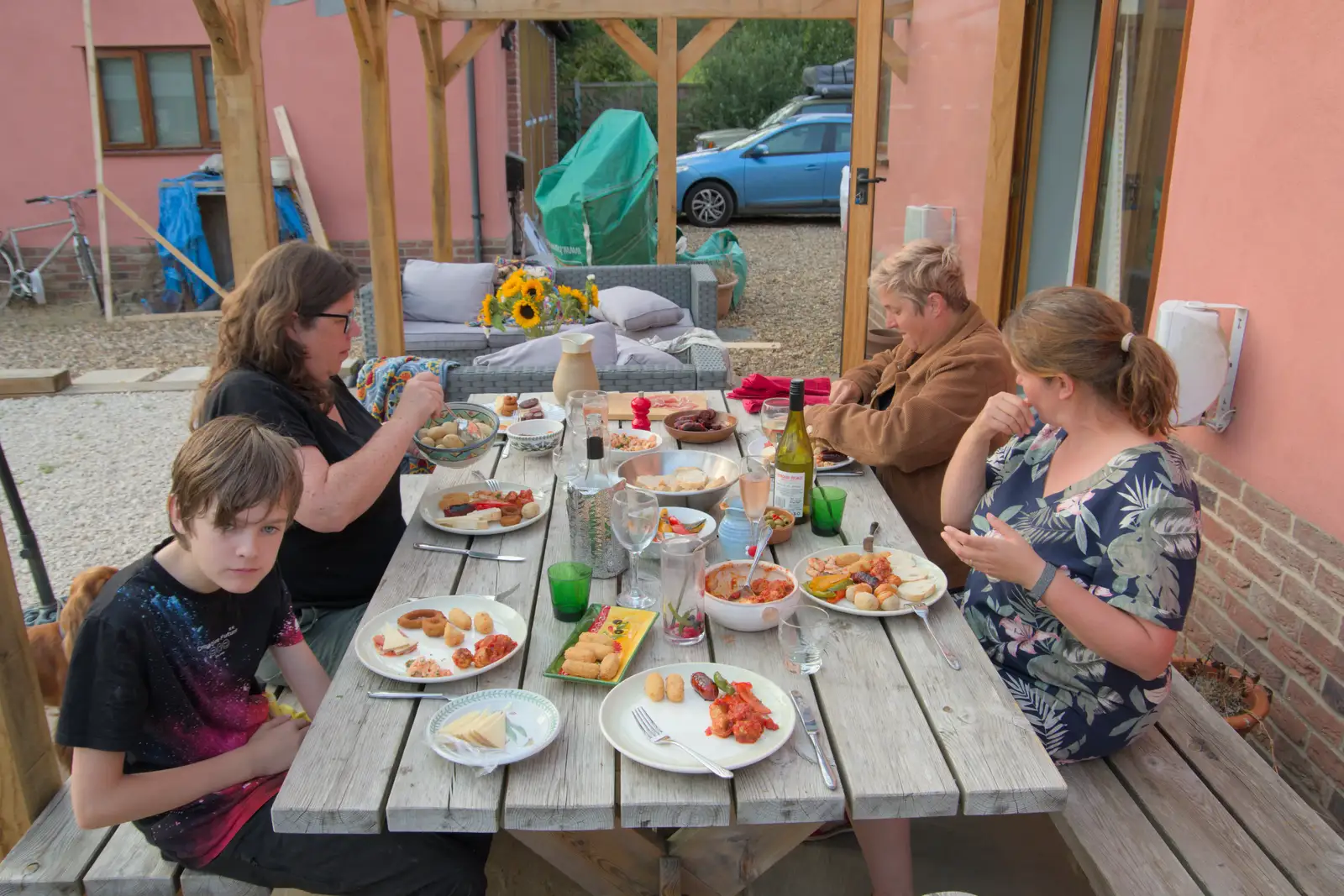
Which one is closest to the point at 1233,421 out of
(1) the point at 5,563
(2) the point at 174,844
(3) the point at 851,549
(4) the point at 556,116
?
(3) the point at 851,549

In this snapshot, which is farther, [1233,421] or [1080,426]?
[1233,421]

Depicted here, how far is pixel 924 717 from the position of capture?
1.69m

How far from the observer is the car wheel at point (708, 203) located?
14258 millimetres

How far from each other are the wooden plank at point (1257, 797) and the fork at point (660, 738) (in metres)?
1.09

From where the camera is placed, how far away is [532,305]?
4574 mm

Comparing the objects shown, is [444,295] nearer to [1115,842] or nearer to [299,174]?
[299,174]

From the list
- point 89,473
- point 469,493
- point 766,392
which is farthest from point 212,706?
point 89,473

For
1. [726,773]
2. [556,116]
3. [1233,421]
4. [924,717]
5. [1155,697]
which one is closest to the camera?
[726,773]

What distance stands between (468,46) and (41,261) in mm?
5223

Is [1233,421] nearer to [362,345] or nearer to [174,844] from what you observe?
[174,844]

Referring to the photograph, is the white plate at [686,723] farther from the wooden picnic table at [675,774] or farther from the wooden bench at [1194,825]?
the wooden bench at [1194,825]

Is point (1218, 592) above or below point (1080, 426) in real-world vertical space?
below

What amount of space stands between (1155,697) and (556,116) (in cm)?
1654

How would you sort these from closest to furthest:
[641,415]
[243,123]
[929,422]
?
[929,422], [641,415], [243,123]
